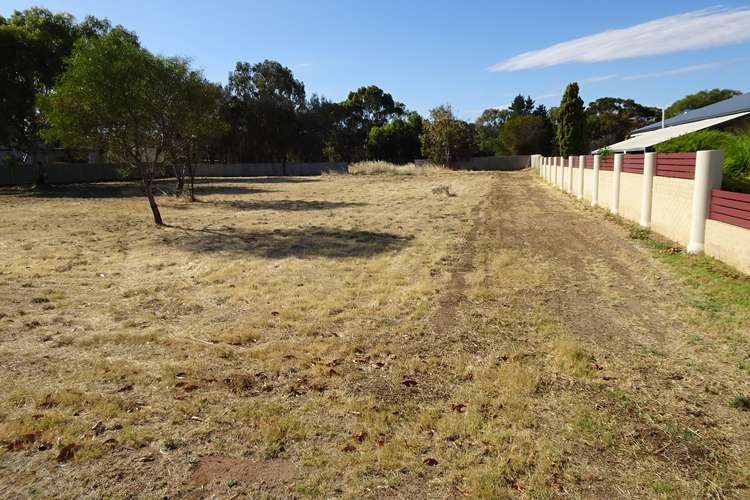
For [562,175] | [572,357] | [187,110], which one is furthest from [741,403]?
[562,175]

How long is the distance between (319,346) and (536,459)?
2438mm

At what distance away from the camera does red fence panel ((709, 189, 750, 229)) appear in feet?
21.9

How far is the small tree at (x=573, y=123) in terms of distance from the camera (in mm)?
42688

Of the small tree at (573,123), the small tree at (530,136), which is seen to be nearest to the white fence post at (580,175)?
the small tree at (573,123)

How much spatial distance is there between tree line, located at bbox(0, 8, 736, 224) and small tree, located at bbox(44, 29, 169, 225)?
0.03m

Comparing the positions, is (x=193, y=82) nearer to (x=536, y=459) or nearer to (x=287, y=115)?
(x=536, y=459)

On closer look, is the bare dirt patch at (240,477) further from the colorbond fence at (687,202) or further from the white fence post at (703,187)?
the white fence post at (703,187)

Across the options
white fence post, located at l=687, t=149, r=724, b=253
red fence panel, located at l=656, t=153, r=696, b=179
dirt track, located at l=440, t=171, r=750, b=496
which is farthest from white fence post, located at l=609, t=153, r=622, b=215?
white fence post, located at l=687, t=149, r=724, b=253

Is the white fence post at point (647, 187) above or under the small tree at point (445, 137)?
under

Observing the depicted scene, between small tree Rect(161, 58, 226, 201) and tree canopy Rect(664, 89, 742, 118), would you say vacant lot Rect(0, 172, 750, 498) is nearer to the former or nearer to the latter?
small tree Rect(161, 58, 226, 201)

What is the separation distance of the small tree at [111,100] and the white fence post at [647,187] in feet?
39.2

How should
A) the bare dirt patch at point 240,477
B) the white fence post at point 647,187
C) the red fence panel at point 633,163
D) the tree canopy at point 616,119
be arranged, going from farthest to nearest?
the tree canopy at point 616,119, the red fence panel at point 633,163, the white fence post at point 647,187, the bare dirt patch at point 240,477

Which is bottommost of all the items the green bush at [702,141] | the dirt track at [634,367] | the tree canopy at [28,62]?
the dirt track at [634,367]

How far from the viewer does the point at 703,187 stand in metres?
7.95
